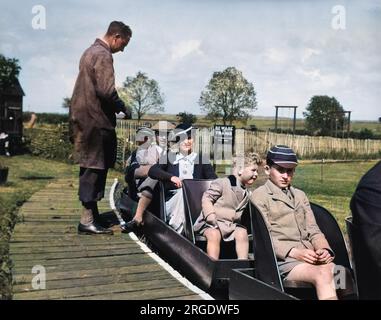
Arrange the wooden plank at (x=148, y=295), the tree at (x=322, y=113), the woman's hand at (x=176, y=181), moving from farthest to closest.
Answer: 1. the tree at (x=322, y=113)
2. the woman's hand at (x=176, y=181)
3. the wooden plank at (x=148, y=295)

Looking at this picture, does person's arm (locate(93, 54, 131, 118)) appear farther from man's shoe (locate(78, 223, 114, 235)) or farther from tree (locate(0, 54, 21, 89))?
tree (locate(0, 54, 21, 89))

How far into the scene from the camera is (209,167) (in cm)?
496

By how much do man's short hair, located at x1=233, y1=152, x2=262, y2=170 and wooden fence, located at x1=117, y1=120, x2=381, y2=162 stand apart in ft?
7.91

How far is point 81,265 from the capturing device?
3.84m

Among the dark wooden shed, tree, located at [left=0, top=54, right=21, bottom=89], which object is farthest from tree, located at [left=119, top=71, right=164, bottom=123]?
the dark wooden shed

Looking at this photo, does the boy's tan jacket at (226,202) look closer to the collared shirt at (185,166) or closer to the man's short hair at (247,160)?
the man's short hair at (247,160)

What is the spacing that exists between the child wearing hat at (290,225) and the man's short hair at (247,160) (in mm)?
385

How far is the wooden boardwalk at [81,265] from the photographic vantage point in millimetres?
3279

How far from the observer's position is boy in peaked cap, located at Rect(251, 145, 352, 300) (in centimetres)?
295

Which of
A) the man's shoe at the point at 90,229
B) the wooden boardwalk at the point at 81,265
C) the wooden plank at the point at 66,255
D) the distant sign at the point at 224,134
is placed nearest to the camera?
the wooden boardwalk at the point at 81,265

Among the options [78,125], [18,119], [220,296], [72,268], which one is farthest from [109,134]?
[18,119]

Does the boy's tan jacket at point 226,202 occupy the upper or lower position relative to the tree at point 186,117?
lower

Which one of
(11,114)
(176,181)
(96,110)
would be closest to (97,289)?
(176,181)

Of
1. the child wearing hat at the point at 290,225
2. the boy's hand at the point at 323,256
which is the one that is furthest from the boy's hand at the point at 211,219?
the boy's hand at the point at 323,256
